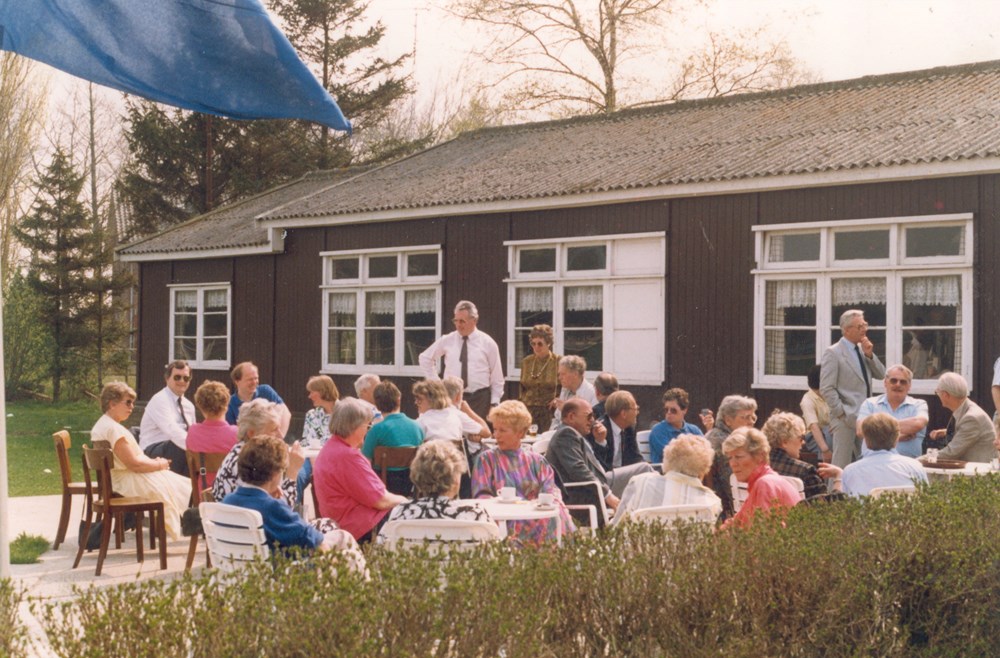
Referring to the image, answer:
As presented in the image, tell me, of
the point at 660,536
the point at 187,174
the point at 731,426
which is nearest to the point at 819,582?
the point at 660,536

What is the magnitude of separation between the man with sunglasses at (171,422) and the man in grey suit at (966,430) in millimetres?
6123

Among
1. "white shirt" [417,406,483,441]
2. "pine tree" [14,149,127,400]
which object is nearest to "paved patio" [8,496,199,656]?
"white shirt" [417,406,483,441]

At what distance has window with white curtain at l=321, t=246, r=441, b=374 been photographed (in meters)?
18.2

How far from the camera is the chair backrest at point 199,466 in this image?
342 inches

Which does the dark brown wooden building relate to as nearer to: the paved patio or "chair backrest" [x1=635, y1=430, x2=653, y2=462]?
"chair backrest" [x1=635, y1=430, x2=653, y2=462]

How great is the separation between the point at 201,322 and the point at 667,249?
1113 centimetres

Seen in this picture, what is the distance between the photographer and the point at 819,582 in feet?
14.3

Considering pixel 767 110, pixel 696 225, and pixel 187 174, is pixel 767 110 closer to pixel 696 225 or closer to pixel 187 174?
pixel 696 225

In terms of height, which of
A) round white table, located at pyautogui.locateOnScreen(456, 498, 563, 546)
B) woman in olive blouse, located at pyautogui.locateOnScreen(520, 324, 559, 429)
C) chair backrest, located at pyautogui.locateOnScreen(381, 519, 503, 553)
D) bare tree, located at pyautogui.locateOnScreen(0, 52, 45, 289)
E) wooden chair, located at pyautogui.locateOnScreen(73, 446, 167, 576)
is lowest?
wooden chair, located at pyautogui.locateOnScreen(73, 446, 167, 576)

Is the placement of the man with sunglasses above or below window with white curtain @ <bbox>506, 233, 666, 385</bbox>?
below

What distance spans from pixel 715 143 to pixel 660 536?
12.4 metres

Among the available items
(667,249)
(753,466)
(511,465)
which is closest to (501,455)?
(511,465)

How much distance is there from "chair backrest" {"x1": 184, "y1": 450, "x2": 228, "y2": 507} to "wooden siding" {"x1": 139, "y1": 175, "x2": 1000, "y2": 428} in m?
7.24

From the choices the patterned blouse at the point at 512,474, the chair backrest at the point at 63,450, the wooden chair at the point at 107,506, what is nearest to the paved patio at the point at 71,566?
the wooden chair at the point at 107,506
